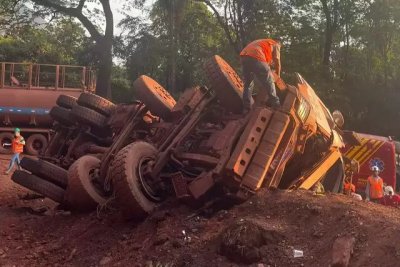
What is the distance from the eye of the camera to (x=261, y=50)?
679cm

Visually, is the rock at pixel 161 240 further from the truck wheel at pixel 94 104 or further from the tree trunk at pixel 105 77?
the tree trunk at pixel 105 77

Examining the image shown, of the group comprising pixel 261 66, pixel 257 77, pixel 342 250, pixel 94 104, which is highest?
pixel 261 66

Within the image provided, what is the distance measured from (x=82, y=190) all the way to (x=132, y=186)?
1362 mm

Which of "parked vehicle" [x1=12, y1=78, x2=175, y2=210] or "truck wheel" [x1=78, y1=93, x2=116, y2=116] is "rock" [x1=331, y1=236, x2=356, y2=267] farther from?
"truck wheel" [x1=78, y1=93, x2=116, y2=116]

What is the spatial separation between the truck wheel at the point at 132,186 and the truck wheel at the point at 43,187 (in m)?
1.85

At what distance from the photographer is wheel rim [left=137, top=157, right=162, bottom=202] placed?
21.2 feet

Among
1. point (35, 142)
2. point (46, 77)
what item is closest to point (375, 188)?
point (35, 142)

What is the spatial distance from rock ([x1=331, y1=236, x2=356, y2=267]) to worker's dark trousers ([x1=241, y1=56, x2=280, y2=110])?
6.84 feet

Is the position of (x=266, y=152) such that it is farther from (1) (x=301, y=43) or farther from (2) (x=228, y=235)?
(1) (x=301, y=43)

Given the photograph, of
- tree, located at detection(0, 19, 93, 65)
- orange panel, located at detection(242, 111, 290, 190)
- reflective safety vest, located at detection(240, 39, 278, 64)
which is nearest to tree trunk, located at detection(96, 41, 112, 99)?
tree, located at detection(0, 19, 93, 65)

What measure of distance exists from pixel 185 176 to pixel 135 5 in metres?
20.5

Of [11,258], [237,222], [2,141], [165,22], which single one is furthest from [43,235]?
[165,22]

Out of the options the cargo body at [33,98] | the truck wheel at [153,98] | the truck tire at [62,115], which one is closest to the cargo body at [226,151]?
the truck wheel at [153,98]

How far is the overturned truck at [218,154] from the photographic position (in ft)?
20.2
